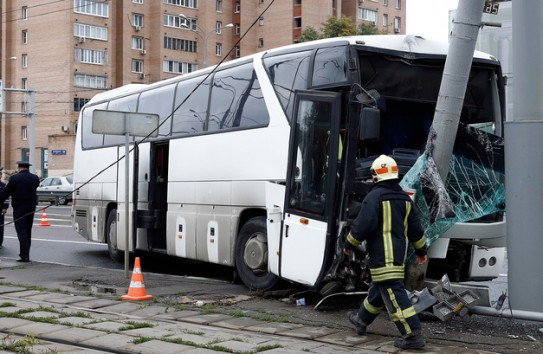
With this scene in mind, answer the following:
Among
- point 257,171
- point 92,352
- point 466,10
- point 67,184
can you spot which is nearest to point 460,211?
point 466,10

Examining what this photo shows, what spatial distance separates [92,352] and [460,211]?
14.5 ft

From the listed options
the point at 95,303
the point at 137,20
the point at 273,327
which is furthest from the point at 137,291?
the point at 137,20

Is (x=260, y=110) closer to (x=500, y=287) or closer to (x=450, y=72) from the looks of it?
(x=450, y=72)

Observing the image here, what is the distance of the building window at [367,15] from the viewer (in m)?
83.9

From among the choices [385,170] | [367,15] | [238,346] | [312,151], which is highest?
[367,15]

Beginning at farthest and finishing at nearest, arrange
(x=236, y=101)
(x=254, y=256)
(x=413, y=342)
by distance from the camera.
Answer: (x=236, y=101) < (x=254, y=256) < (x=413, y=342)

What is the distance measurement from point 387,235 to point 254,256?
4133 millimetres

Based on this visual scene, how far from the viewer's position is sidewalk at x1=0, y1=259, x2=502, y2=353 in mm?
7738

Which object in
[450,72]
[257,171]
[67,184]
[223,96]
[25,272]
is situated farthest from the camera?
[67,184]

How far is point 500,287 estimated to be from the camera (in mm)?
12430

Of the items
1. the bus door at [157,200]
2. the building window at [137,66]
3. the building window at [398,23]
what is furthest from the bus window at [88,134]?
the building window at [398,23]

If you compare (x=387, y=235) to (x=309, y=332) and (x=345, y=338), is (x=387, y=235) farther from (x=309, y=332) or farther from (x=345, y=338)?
(x=309, y=332)

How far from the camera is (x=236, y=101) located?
12742 millimetres

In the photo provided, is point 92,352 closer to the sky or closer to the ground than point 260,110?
closer to the ground
